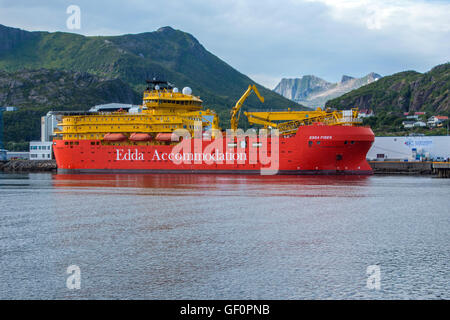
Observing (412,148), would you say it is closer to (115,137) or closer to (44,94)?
(115,137)

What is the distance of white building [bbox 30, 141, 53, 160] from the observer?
2872 inches

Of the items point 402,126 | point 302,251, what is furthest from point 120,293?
point 402,126

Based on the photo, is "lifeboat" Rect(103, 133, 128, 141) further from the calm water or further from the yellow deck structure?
the calm water

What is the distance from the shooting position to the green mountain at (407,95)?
122 metres

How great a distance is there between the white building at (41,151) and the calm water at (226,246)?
157 ft

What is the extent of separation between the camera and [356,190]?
30.5m

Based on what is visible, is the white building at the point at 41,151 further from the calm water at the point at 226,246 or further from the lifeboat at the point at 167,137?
the calm water at the point at 226,246

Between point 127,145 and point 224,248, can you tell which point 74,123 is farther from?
point 224,248

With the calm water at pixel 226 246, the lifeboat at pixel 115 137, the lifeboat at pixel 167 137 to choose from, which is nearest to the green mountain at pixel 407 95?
the lifeboat at pixel 167 137

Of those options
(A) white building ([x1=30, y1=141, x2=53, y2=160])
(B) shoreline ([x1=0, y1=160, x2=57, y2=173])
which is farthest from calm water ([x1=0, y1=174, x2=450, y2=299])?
(A) white building ([x1=30, y1=141, x2=53, y2=160])

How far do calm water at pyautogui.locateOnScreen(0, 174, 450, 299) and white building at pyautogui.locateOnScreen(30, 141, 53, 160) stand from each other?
48.0 metres

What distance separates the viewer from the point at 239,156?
1751 inches

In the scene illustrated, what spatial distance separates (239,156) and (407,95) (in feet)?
339

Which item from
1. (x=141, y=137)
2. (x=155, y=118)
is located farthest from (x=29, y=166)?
(x=155, y=118)
